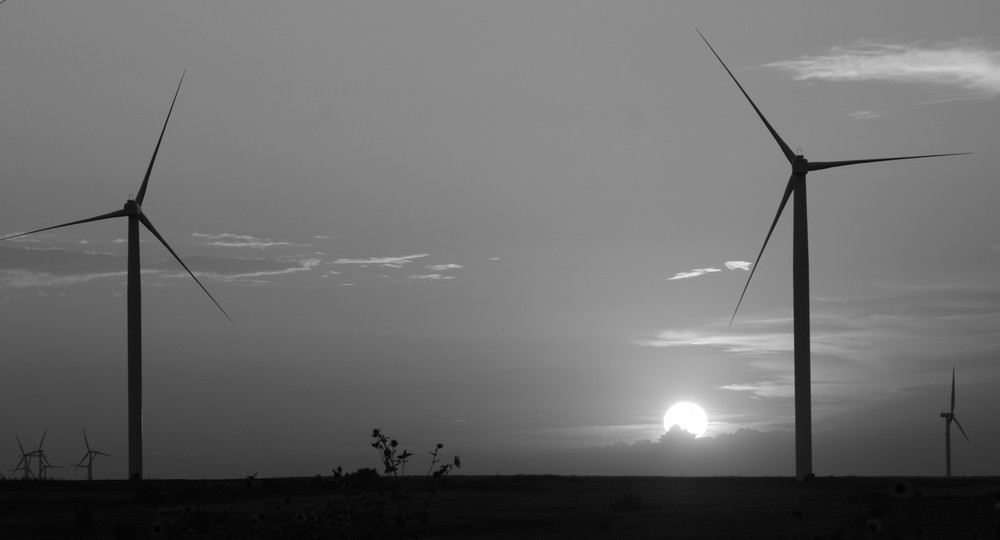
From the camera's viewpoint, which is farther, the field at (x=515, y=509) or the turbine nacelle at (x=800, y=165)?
the turbine nacelle at (x=800, y=165)

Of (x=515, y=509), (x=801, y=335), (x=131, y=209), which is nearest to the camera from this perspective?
(x=515, y=509)

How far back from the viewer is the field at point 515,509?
26.5m

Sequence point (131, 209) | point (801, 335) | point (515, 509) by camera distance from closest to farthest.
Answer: point (515, 509) < point (801, 335) < point (131, 209)

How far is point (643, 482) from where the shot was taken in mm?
69688

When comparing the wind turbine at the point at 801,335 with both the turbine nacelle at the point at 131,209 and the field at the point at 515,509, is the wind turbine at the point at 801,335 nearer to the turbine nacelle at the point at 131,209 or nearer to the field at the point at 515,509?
the field at the point at 515,509

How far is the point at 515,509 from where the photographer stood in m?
50.4

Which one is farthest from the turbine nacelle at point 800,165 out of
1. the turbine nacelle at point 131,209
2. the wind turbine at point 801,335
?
the turbine nacelle at point 131,209

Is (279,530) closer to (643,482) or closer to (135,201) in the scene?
(643,482)

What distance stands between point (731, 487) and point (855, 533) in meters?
28.4

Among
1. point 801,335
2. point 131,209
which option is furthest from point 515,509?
point 131,209

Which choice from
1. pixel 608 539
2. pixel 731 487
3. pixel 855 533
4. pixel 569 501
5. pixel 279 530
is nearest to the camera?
pixel 279 530

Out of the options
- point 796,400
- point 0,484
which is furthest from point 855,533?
point 0,484

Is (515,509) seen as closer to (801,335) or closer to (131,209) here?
(801,335)

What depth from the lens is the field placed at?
86.8 ft
